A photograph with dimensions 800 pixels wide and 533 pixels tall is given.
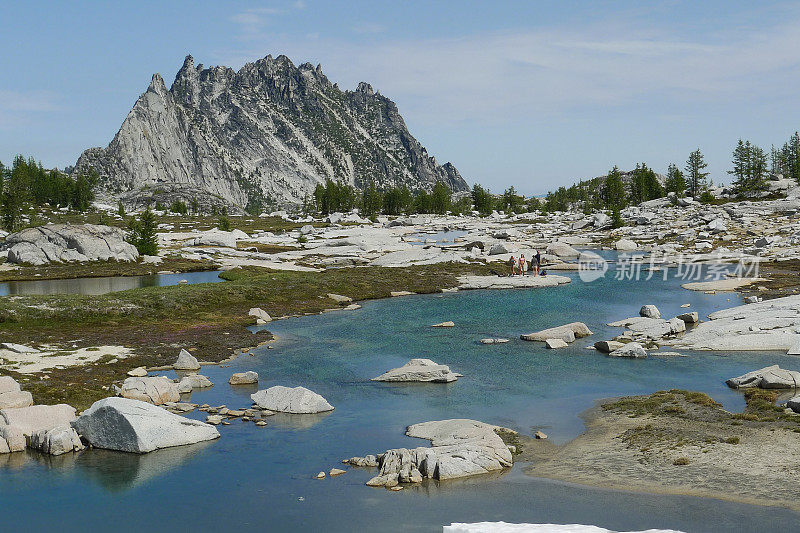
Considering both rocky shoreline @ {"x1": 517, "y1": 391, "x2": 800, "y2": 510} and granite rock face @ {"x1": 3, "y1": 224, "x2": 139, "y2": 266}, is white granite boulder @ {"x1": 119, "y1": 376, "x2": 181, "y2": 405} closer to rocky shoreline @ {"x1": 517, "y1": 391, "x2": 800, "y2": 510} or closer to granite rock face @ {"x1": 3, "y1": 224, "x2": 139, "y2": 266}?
rocky shoreline @ {"x1": 517, "y1": 391, "x2": 800, "y2": 510}

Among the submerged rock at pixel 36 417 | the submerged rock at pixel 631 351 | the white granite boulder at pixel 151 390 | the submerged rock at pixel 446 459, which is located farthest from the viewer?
the submerged rock at pixel 631 351

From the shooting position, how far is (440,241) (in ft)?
489

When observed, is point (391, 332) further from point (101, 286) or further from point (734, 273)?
point (734, 273)

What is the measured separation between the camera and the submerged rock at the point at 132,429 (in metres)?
28.8

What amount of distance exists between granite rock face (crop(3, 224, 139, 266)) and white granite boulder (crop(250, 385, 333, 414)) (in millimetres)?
83845

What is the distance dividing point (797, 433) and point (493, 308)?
132ft

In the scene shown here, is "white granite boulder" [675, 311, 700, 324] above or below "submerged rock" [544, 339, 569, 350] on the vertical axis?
above

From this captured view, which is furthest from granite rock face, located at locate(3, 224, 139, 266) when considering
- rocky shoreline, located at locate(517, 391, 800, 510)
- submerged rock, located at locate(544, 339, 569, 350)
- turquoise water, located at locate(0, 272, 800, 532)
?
rocky shoreline, located at locate(517, 391, 800, 510)

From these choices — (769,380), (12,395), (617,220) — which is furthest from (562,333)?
(617,220)

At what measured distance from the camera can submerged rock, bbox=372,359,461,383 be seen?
40.2 m

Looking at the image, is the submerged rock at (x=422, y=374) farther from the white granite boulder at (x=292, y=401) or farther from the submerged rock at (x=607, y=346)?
the submerged rock at (x=607, y=346)

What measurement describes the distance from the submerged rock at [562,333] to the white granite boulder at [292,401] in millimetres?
21684

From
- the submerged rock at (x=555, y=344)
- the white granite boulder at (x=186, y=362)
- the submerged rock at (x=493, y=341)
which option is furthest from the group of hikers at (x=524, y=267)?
the white granite boulder at (x=186, y=362)

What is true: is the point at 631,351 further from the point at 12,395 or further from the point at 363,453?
the point at 12,395
